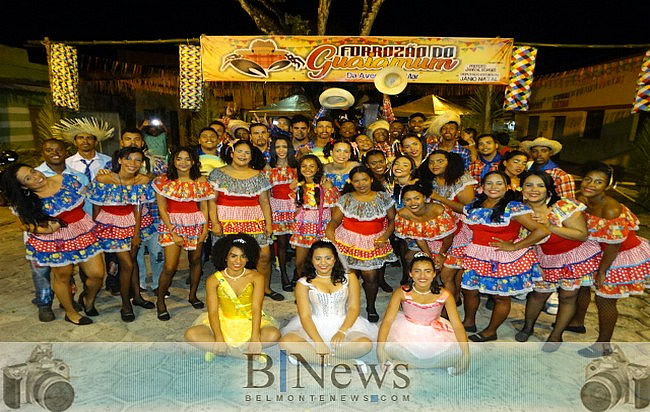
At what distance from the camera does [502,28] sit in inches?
821

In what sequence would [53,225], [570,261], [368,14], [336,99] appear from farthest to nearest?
[368,14]
[336,99]
[53,225]
[570,261]

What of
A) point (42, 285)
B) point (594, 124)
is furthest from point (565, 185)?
point (594, 124)

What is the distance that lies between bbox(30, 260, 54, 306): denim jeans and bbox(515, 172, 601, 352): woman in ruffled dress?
4.75m

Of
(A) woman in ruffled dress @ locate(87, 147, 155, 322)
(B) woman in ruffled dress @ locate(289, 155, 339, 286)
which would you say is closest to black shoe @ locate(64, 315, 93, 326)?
(A) woman in ruffled dress @ locate(87, 147, 155, 322)

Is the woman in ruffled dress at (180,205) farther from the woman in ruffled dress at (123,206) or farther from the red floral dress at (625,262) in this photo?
the red floral dress at (625,262)

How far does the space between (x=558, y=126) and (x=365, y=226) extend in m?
20.2

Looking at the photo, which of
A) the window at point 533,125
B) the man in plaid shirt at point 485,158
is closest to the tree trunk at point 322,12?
the man in plaid shirt at point 485,158

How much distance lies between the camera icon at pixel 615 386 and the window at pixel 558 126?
64.2 ft

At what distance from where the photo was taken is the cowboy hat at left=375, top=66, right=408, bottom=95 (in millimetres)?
7988

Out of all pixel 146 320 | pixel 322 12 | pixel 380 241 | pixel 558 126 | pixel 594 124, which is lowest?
pixel 146 320

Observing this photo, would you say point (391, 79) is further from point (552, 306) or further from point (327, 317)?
point (327, 317)

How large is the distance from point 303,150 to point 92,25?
733 inches

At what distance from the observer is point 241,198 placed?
4457mm

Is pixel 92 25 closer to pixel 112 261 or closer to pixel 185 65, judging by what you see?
pixel 185 65
